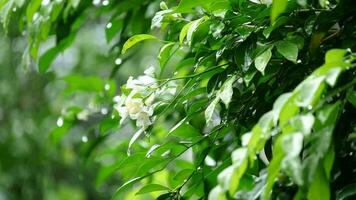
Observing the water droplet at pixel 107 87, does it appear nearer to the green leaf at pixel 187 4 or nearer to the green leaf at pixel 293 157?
the green leaf at pixel 187 4

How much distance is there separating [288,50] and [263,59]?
0.10 ft

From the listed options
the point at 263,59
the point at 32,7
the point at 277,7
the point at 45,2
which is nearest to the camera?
the point at 277,7

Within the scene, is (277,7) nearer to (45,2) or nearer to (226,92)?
(226,92)

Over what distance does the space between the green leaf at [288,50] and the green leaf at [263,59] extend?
0.5 inches

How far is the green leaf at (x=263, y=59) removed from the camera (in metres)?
0.78

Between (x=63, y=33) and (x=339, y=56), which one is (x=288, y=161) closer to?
(x=339, y=56)

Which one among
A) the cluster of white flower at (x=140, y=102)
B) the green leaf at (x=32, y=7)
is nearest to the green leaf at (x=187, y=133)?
the cluster of white flower at (x=140, y=102)

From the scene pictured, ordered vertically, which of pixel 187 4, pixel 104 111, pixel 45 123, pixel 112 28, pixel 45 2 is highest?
pixel 187 4

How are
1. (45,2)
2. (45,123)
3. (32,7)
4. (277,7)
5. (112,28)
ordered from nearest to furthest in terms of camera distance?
(277,7)
(32,7)
(45,2)
(112,28)
(45,123)

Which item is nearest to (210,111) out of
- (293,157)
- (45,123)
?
(293,157)

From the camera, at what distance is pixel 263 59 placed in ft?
2.58

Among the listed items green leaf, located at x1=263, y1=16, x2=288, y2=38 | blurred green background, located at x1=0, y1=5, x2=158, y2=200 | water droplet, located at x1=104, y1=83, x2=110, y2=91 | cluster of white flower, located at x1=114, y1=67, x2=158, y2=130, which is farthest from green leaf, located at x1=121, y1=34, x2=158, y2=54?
blurred green background, located at x1=0, y1=5, x2=158, y2=200

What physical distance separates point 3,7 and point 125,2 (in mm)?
283

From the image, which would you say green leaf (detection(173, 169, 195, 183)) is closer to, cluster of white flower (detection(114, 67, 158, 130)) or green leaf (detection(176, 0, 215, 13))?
cluster of white flower (detection(114, 67, 158, 130))
